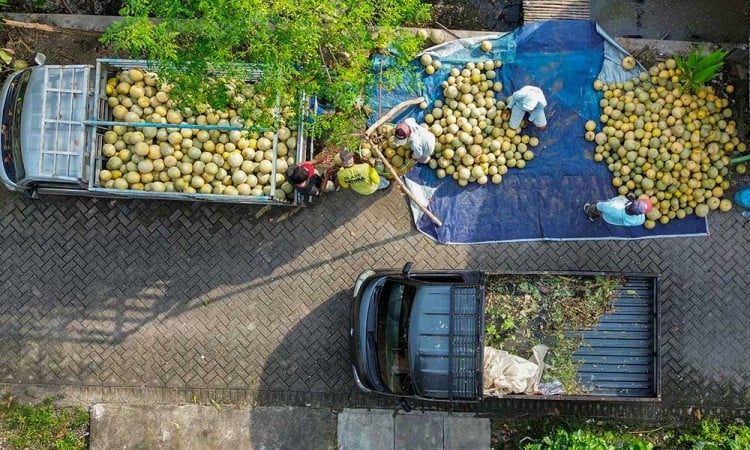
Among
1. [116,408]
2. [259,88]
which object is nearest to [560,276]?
[259,88]

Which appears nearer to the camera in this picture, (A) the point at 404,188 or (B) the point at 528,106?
(B) the point at 528,106

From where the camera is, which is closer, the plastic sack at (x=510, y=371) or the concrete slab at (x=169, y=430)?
the plastic sack at (x=510, y=371)

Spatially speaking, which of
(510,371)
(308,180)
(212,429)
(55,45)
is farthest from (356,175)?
(55,45)

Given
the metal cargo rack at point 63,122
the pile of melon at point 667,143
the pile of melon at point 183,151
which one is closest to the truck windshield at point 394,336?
the pile of melon at point 183,151

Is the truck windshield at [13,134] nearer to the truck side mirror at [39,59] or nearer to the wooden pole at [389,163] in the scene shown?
the truck side mirror at [39,59]

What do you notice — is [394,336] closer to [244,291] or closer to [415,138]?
[244,291]

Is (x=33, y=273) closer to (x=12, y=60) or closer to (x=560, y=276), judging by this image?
(x=12, y=60)

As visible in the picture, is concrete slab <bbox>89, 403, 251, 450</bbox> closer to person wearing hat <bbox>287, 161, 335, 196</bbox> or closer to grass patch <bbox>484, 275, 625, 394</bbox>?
person wearing hat <bbox>287, 161, 335, 196</bbox>
